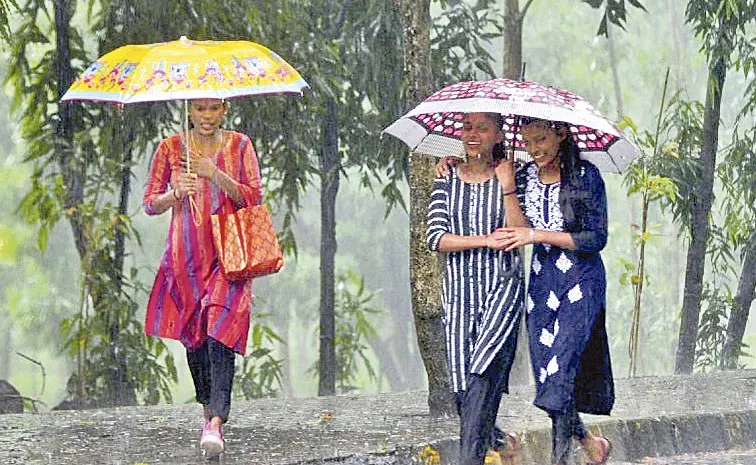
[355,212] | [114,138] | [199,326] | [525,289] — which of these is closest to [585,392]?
[525,289]

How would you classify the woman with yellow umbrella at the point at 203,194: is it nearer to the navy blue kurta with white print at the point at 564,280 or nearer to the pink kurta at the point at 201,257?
the pink kurta at the point at 201,257

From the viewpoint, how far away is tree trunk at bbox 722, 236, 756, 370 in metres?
14.0

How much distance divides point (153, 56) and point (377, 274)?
3145cm

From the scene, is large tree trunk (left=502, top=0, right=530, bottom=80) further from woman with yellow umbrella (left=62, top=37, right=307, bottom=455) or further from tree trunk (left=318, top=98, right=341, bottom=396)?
woman with yellow umbrella (left=62, top=37, right=307, bottom=455)

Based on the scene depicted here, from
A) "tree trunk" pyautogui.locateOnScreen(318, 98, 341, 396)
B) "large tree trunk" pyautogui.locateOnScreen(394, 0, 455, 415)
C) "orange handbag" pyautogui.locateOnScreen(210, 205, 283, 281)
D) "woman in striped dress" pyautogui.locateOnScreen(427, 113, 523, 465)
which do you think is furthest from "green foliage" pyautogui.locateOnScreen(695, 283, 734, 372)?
"woman in striped dress" pyautogui.locateOnScreen(427, 113, 523, 465)

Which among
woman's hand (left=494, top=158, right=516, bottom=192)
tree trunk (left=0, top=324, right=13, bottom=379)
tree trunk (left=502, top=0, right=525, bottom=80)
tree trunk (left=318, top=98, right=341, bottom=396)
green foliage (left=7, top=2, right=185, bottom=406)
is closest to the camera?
woman's hand (left=494, top=158, right=516, bottom=192)

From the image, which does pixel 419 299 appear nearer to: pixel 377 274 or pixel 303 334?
pixel 377 274

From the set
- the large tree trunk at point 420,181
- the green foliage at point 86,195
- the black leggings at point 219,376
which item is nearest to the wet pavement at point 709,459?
the large tree trunk at point 420,181

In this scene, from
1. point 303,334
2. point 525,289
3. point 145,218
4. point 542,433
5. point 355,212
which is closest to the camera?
point 525,289

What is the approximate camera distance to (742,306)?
14039 millimetres

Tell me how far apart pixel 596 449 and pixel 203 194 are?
2.07m

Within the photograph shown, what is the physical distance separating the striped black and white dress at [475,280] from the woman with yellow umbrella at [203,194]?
980mm

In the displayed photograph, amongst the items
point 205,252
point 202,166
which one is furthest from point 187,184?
point 205,252

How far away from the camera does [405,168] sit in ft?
44.5
